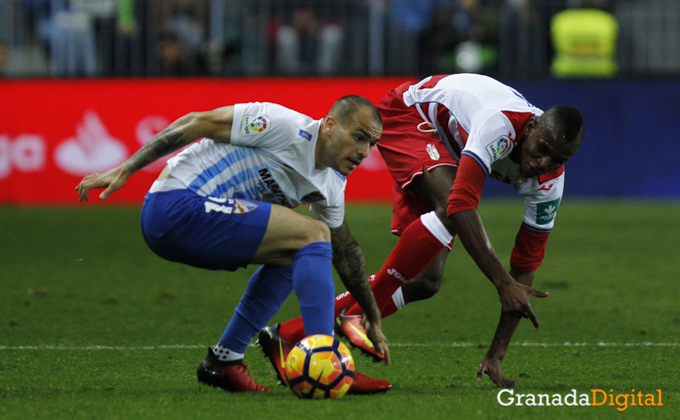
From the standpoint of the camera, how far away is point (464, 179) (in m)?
4.36

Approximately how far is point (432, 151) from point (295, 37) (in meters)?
9.83

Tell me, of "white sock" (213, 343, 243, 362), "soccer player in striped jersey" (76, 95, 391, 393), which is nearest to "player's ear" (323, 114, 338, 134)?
"soccer player in striped jersey" (76, 95, 391, 393)

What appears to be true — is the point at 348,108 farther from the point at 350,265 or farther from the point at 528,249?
the point at 528,249

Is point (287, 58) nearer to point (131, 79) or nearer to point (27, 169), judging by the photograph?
point (131, 79)

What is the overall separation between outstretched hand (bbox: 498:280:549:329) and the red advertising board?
30.8ft

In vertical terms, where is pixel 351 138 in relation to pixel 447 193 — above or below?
above

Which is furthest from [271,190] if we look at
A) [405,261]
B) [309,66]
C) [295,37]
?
[295,37]

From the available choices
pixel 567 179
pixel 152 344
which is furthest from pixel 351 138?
pixel 567 179

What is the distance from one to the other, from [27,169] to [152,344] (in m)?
8.83

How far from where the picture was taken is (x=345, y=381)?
13.2 ft

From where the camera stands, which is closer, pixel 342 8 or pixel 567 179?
pixel 567 179

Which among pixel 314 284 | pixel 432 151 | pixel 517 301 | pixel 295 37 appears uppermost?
pixel 295 37

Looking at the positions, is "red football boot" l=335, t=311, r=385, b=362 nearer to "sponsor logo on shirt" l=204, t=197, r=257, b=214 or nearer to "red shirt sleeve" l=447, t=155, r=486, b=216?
"red shirt sleeve" l=447, t=155, r=486, b=216

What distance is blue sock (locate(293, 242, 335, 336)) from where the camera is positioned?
157 inches
